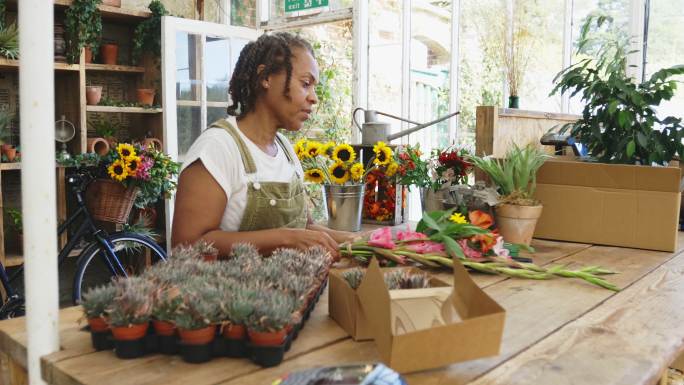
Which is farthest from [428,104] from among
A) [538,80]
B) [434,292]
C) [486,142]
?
[434,292]

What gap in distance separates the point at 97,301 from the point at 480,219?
117 cm

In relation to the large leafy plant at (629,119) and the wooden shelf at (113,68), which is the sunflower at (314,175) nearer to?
the large leafy plant at (629,119)

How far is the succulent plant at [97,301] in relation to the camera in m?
0.82

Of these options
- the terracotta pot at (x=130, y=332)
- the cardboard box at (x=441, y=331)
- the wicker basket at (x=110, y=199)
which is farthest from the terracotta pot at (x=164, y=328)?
the wicker basket at (x=110, y=199)

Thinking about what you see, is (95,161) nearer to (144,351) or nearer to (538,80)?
(538,80)

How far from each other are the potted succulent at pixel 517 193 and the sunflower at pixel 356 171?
1.31ft

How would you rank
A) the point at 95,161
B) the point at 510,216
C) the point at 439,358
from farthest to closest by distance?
the point at 95,161 < the point at 510,216 < the point at 439,358

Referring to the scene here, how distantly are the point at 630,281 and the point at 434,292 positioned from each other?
733 millimetres

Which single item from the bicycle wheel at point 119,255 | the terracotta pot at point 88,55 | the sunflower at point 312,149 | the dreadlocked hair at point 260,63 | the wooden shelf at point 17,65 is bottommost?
the bicycle wheel at point 119,255

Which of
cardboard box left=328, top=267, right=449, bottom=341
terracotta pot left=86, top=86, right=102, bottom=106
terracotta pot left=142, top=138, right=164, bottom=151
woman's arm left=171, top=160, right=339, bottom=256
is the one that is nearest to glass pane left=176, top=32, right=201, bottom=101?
terracotta pot left=142, top=138, right=164, bottom=151

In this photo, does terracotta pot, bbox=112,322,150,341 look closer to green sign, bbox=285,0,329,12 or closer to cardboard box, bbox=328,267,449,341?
cardboard box, bbox=328,267,449,341

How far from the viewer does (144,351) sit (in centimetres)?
84

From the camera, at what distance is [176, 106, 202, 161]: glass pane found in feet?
16.1

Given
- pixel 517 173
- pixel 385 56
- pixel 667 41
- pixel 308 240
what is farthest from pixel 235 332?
pixel 385 56
